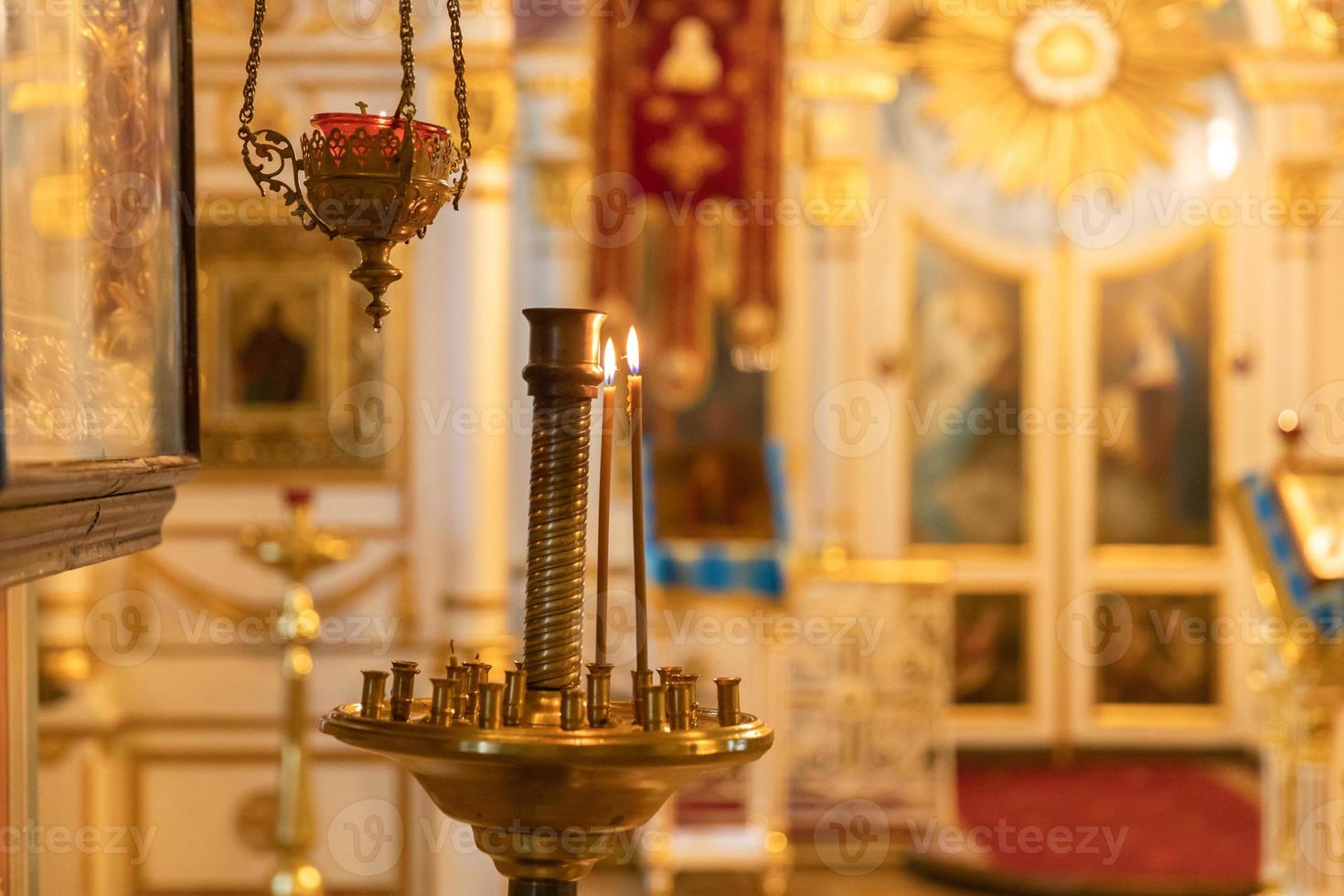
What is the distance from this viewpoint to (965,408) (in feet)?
27.7

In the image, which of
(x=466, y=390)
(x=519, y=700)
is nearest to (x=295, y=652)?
(x=466, y=390)

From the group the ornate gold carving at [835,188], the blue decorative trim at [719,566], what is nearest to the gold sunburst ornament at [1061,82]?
the ornate gold carving at [835,188]

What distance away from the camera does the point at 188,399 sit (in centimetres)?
202

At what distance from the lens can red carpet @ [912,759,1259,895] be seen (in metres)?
6.01

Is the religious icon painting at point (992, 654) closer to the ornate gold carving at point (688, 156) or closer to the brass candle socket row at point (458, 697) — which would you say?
the ornate gold carving at point (688, 156)

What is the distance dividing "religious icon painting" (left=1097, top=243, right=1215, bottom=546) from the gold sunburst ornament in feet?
2.12

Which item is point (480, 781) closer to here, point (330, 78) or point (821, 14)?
point (330, 78)

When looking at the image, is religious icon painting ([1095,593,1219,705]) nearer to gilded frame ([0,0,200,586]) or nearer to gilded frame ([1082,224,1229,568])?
gilded frame ([1082,224,1229,568])

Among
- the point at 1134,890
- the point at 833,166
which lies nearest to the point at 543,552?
the point at 1134,890

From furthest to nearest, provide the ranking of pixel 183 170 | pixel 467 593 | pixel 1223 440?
pixel 1223 440
pixel 467 593
pixel 183 170

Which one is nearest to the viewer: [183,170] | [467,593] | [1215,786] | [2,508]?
[2,508]

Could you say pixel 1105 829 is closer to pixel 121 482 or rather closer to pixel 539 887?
pixel 539 887

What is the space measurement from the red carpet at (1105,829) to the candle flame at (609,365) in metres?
4.69

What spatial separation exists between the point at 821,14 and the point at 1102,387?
7.75ft
